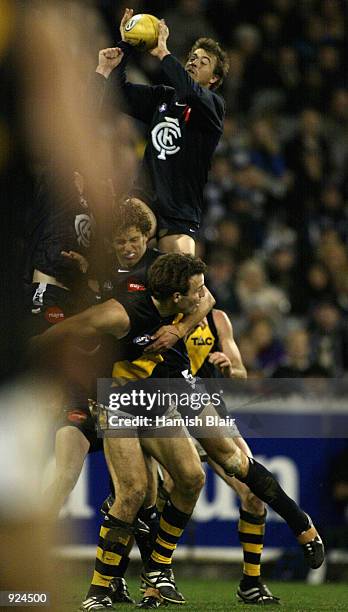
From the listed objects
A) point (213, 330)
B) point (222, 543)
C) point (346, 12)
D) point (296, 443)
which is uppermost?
point (346, 12)

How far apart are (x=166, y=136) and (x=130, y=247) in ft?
2.40

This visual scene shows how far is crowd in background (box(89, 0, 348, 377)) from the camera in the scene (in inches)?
312

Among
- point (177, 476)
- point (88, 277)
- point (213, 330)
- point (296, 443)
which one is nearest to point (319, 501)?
point (296, 443)

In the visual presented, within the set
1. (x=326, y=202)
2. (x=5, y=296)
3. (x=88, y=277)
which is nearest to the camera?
(x=5, y=296)

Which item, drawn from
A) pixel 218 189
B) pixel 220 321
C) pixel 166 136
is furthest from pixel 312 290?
pixel 166 136

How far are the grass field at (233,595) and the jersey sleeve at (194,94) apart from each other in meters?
2.26

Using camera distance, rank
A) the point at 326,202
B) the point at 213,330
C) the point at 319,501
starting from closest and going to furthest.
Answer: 1. the point at 213,330
2. the point at 319,501
3. the point at 326,202

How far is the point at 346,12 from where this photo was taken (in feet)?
34.4

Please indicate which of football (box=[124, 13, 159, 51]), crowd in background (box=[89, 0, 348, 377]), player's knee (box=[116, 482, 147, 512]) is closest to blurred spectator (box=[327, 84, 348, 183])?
crowd in background (box=[89, 0, 348, 377])

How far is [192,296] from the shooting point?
4.55 m

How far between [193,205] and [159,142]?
36cm

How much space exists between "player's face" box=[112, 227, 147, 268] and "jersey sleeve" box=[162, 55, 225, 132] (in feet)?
2.21

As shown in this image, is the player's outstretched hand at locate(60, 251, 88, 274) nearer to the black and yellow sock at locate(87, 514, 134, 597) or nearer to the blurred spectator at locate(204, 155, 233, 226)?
the black and yellow sock at locate(87, 514, 134, 597)

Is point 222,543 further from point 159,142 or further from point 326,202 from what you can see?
point 326,202
